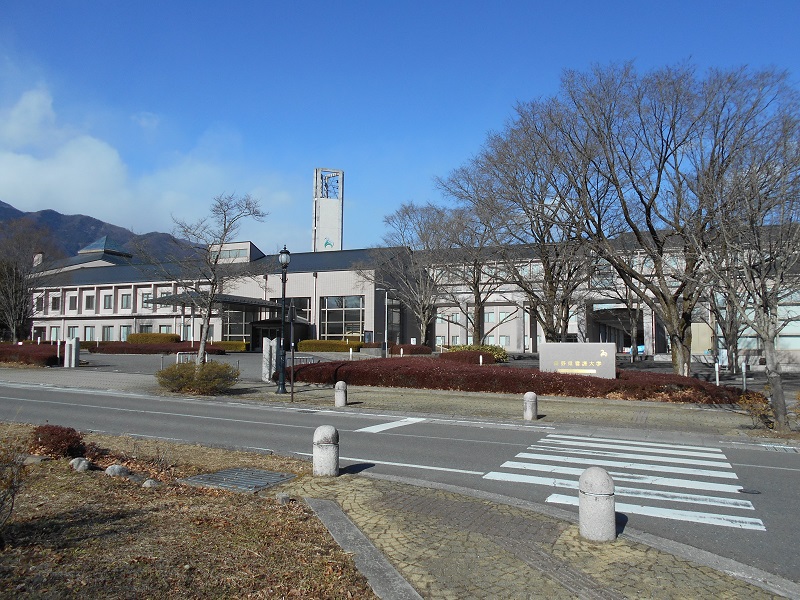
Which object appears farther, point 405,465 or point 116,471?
point 405,465

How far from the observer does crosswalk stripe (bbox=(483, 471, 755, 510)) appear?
8148 millimetres

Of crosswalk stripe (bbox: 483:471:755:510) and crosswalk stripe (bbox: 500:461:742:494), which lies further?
crosswalk stripe (bbox: 500:461:742:494)

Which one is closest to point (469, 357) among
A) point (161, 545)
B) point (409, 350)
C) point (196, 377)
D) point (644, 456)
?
point (409, 350)

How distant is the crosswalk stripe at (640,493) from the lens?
8148mm

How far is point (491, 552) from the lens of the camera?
223 inches

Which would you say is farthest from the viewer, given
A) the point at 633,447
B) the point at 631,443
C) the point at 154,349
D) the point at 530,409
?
the point at 154,349

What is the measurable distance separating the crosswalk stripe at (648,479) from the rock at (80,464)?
6227 mm

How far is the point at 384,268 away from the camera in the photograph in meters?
51.0

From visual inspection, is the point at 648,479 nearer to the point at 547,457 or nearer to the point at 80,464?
the point at 547,457

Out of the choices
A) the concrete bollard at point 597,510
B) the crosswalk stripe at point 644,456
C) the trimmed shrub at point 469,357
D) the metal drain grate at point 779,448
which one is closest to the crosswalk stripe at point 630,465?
the crosswalk stripe at point 644,456

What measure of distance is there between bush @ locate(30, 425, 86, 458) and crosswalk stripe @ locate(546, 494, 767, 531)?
6.76 m

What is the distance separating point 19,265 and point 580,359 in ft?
148

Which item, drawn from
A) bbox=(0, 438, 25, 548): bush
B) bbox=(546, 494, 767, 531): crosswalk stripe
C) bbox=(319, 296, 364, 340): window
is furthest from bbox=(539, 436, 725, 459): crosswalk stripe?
bbox=(319, 296, 364, 340): window

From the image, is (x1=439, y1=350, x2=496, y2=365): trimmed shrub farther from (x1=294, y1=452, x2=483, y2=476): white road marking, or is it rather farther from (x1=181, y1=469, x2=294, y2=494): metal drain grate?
(x1=181, y1=469, x2=294, y2=494): metal drain grate
